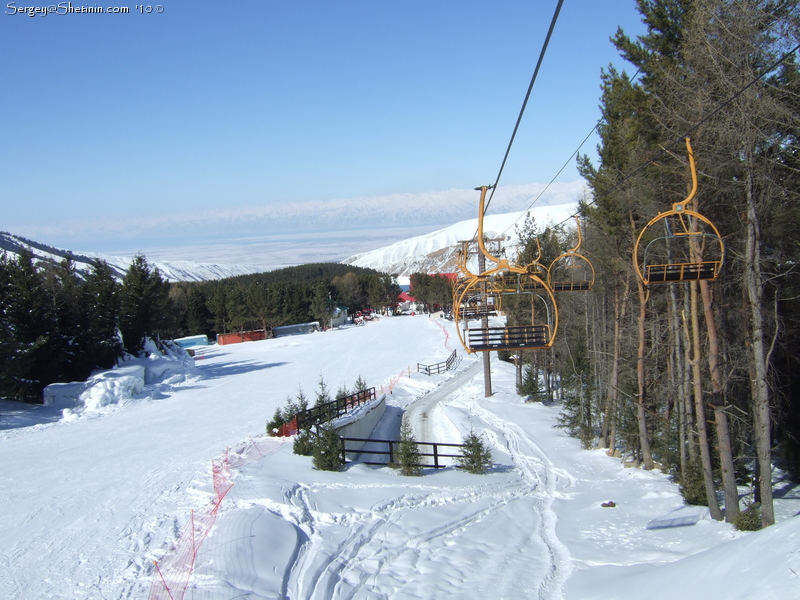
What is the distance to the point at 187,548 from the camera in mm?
8898

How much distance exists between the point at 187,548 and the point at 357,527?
308 centimetres

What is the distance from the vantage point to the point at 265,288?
90.4 meters

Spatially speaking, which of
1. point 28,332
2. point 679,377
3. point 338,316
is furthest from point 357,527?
point 338,316

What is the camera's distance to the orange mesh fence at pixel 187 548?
751cm

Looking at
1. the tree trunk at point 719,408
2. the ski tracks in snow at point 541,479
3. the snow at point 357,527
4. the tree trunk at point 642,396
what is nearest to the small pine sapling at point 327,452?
the snow at point 357,527

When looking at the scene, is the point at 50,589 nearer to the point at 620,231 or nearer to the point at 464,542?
the point at 464,542

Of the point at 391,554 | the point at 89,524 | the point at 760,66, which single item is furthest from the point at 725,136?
the point at 89,524

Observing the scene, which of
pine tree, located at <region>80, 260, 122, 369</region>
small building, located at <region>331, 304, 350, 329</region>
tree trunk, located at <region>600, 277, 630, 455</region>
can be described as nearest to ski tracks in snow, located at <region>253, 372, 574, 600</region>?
tree trunk, located at <region>600, 277, 630, 455</region>

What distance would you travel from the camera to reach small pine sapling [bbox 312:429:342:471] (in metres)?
14.2

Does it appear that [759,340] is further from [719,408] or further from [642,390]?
[642,390]

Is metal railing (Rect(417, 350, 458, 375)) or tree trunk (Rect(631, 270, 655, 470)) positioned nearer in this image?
tree trunk (Rect(631, 270, 655, 470))

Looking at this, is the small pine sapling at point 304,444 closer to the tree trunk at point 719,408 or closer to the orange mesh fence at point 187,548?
the orange mesh fence at point 187,548

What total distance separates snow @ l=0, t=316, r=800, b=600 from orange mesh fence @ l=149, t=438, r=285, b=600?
0.49 feet

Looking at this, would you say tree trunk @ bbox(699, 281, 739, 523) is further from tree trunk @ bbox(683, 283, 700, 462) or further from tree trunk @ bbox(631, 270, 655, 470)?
tree trunk @ bbox(631, 270, 655, 470)
